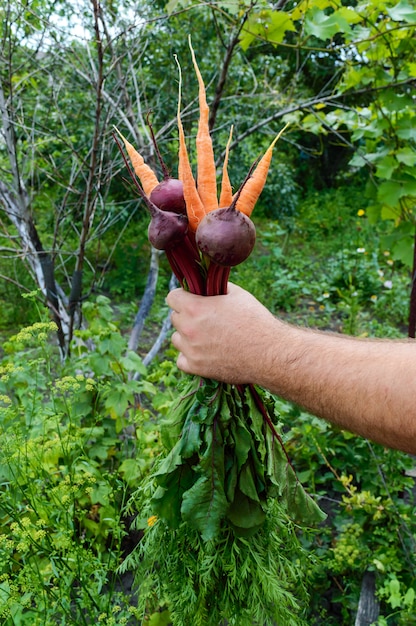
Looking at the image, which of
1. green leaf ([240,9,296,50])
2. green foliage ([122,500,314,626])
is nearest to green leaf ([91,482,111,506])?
green foliage ([122,500,314,626])

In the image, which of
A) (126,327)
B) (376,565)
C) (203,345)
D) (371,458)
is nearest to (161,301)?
(126,327)

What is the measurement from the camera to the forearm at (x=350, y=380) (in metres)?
0.92

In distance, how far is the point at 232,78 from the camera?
192 inches

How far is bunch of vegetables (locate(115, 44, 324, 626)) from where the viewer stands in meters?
1.11

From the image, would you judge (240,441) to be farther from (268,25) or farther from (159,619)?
(268,25)

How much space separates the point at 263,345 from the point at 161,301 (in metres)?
4.29

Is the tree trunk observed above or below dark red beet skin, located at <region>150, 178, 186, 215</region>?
below

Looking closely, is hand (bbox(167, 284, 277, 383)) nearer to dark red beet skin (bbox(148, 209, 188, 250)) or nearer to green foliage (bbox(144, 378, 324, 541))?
green foliage (bbox(144, 378, 324, 541))

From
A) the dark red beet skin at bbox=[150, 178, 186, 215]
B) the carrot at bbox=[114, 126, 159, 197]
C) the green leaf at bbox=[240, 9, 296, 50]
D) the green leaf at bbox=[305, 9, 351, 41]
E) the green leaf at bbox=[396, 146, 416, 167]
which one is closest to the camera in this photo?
the dark red beet skin at bbox=[150, 178, 186, 215]

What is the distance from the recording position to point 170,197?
110cm

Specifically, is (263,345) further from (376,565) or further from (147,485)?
(376,565)

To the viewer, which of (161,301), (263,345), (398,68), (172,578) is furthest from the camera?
(161,301)

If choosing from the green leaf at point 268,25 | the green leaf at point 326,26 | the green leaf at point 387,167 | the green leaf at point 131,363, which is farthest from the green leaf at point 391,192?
the green leaf at point 131,363

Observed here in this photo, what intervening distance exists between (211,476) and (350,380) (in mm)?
394
